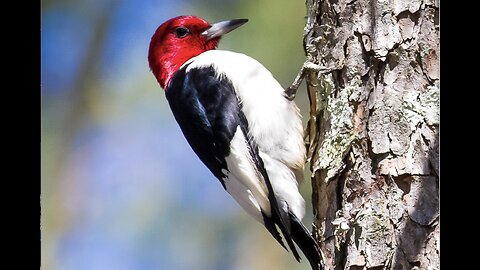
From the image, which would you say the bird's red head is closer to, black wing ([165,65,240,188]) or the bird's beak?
the bird's beak

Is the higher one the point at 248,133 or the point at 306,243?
the point at 248,133

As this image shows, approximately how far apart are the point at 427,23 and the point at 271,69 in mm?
1143

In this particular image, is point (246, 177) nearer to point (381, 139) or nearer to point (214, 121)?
point (214, 121)

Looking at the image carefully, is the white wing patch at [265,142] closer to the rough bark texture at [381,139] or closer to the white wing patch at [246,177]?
the white wing patch at [246,177]

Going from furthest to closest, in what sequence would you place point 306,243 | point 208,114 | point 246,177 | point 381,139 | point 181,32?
point 181,32 → point 208,114 → point 246,177 → point 306,243 → point 381,139

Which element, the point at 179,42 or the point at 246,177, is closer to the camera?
the point at 246,177

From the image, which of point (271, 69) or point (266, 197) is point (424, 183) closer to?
point (266, 197)

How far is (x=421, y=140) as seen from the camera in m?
2.30

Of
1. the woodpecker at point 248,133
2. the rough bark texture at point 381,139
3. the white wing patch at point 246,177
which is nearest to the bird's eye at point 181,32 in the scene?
the woodpecker at point 248,133

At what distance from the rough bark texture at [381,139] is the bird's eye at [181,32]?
1110mm

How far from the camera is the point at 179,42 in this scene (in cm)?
354

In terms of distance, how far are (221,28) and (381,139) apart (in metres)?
1.32

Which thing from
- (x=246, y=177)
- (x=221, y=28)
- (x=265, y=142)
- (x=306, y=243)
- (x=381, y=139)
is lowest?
(x=306, y=243)

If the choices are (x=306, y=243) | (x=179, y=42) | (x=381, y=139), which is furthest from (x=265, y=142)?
(x=179, y=42)
